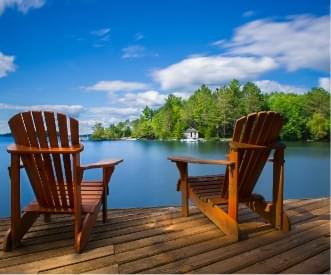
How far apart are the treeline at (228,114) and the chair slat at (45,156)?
1355 inches

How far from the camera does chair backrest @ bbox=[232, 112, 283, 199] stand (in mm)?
2273

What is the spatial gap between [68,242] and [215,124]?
37.3 m

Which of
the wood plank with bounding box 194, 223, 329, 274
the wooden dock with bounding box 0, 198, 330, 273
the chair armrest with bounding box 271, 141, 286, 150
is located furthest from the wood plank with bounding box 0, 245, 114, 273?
the chair armrest with bounding box 271, 141, 286, 150

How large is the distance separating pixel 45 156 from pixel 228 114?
1488 inches

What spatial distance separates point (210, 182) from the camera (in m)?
2.97

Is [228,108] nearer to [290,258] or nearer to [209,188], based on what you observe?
[209,188]

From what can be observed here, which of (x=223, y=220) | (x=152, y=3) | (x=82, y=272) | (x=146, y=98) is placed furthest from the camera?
(x=146, y=98)

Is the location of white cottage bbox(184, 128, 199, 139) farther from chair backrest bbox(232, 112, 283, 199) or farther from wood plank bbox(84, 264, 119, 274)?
wood plank bbox(84, 264, 119, 274)

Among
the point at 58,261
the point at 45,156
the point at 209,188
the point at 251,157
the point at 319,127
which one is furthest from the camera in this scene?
the point at 319,127

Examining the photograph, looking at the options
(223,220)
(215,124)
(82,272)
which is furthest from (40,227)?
(215,124)

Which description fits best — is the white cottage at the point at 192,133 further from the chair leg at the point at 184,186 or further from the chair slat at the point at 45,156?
the chair slat at the point at 45,156

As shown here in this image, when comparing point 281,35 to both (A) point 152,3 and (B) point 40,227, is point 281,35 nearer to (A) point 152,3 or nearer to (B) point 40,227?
(A) point 152,3

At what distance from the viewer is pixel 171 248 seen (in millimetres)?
2102

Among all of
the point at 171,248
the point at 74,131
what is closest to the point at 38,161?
the point at 74,131
